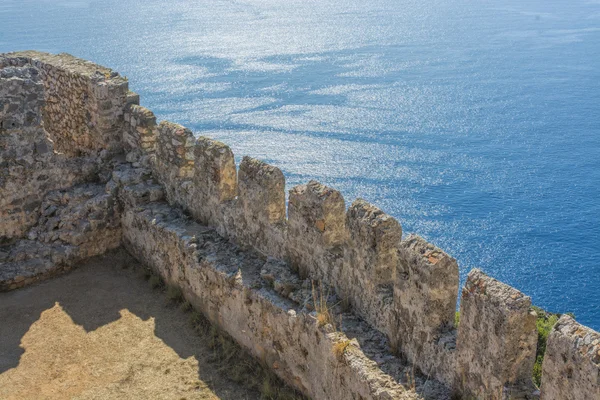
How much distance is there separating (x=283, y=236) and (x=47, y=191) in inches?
155

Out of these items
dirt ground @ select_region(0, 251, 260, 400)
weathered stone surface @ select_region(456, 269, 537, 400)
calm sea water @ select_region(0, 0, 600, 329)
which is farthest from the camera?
calm sea water @ select_region(0, 0, 600, 329)

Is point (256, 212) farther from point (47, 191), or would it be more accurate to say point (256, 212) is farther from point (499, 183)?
point (499, 183)

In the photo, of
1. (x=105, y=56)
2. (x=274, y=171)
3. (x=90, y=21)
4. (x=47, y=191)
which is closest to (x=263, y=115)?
(x=105, y=56)

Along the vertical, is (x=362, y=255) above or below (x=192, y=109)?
above

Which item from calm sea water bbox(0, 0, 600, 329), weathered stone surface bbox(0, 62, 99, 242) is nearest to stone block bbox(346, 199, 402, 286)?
weathered stone surface bbox(0, 62, 99, 242)

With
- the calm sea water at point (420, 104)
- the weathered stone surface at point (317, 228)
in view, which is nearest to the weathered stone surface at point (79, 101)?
A: the weathered stone surface at point (317, 228)

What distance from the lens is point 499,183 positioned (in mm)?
29156

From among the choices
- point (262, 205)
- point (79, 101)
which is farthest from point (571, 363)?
point (79, 101)

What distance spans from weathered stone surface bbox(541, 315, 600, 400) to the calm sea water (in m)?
17.3

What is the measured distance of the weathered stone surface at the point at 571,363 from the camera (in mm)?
4102

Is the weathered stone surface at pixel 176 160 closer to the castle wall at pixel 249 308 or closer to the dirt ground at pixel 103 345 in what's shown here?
the castle wall at pixel 249 308

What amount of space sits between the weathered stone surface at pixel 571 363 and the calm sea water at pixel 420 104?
17.3m

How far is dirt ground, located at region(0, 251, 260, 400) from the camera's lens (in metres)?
6.92

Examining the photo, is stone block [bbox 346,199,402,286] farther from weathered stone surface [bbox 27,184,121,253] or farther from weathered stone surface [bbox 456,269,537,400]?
weathered stone surface [bbox 27,184,121,253]
